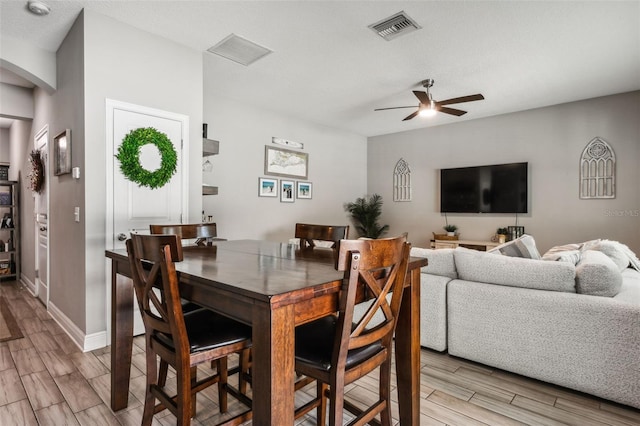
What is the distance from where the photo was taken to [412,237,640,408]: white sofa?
198 cm

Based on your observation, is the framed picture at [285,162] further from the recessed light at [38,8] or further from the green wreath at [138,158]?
the recessed light at [38,8]

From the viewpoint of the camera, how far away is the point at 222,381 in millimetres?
1845

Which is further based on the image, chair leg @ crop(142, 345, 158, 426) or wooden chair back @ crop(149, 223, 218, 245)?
wooden chair back @ crop(149, 223, 218, 245)

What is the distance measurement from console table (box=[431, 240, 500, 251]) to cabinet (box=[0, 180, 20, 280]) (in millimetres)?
6588

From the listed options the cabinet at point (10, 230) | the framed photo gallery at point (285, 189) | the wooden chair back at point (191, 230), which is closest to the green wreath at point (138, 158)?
the wooden chair back at point (191, 230)

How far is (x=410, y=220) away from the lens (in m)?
6.91

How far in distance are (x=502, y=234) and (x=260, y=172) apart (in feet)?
13.1

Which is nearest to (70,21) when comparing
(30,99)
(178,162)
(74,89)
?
(74,89)

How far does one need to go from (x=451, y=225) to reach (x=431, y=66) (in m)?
3.31

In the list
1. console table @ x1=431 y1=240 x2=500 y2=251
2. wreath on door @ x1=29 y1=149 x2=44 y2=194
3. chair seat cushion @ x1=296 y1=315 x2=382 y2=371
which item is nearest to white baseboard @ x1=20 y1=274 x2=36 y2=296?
wreath on door @ x1=29 y1=149 x2=44 y2=194

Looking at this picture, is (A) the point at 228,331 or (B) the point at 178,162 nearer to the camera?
(A) the point at 228,331

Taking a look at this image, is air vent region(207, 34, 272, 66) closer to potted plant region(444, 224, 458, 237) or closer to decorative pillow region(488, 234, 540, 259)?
decorative pillow region(488, 234, 540, 259)

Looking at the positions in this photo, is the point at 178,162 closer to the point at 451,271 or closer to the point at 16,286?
the point at 451,271

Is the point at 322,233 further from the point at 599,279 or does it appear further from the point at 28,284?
the point at 28,284
